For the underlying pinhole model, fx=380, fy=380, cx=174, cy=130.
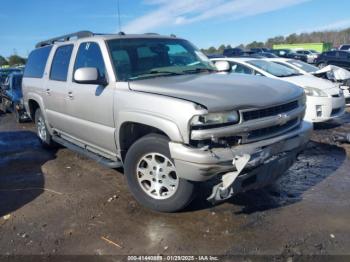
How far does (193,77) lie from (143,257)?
2.20 meters

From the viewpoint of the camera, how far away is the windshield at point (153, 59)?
185 inches

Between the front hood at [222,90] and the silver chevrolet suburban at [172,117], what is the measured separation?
1 centimetres

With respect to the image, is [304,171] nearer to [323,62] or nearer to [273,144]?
[273,144]

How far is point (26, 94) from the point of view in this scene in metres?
7.64

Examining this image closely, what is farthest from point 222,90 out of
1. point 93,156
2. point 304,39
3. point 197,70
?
point 304,39

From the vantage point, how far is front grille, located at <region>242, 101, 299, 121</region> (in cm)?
376

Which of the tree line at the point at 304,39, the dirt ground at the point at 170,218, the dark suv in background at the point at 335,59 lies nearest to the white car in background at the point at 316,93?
the dirt ground at the point at 170,218

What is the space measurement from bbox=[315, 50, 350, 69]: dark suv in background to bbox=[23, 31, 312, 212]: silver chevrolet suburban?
22.9 metres

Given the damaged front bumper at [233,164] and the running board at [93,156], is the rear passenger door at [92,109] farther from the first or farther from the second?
the damaged front bumper at [233,164]

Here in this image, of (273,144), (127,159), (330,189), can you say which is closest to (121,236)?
(127,159)

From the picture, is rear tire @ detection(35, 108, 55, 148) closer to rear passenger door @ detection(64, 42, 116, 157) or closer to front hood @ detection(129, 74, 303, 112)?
rear passenger door @ detection(64, 42, 116, 157)

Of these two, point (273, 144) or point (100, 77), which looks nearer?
point (273, 144)

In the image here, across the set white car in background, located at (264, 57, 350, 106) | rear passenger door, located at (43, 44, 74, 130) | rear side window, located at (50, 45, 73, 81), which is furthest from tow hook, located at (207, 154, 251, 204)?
white car in background, located at (264, 57, 350, 106)

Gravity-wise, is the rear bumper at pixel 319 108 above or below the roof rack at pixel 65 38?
below
